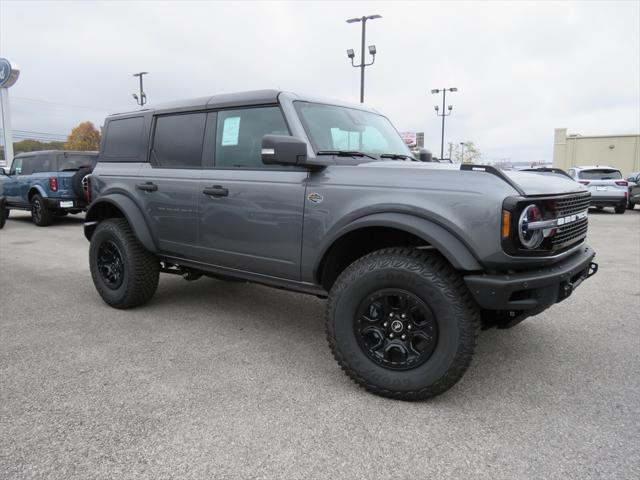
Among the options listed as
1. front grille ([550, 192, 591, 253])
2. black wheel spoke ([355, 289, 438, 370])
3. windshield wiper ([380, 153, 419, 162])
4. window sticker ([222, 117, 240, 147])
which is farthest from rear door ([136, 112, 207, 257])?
front grille ([550, 192, 591, 253])

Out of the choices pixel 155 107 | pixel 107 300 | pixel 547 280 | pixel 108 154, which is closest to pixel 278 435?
pixel 547 280

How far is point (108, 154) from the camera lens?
4.81 meters

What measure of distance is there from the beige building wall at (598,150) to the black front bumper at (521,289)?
38.6 m

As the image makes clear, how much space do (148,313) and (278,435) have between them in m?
2.49

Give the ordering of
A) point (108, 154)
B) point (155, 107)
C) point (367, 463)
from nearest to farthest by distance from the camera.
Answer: point (367, 463), point (155, 107), point (108, 154)

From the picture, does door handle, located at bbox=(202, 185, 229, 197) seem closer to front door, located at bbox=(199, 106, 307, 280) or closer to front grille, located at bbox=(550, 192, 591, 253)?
front door, located at bbox=(199, 106, 307, 280)

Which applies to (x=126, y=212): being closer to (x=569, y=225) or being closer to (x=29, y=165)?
(x=569, y=225)

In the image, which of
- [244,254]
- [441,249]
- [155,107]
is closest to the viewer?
[441,249]

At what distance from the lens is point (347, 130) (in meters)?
3.72

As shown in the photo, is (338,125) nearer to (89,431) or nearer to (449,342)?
(449,342)

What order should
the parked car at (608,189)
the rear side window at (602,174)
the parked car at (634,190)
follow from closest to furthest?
the parked car at (608,189) < the rear side window at (602,174) < the parked car at (634,190)

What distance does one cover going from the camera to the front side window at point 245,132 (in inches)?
138

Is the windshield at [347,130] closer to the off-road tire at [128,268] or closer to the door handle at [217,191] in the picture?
the door handle at [217,191]

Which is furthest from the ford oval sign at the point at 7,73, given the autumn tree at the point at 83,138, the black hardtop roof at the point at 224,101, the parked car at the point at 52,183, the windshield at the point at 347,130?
the autumn tree at the point at 83,138
